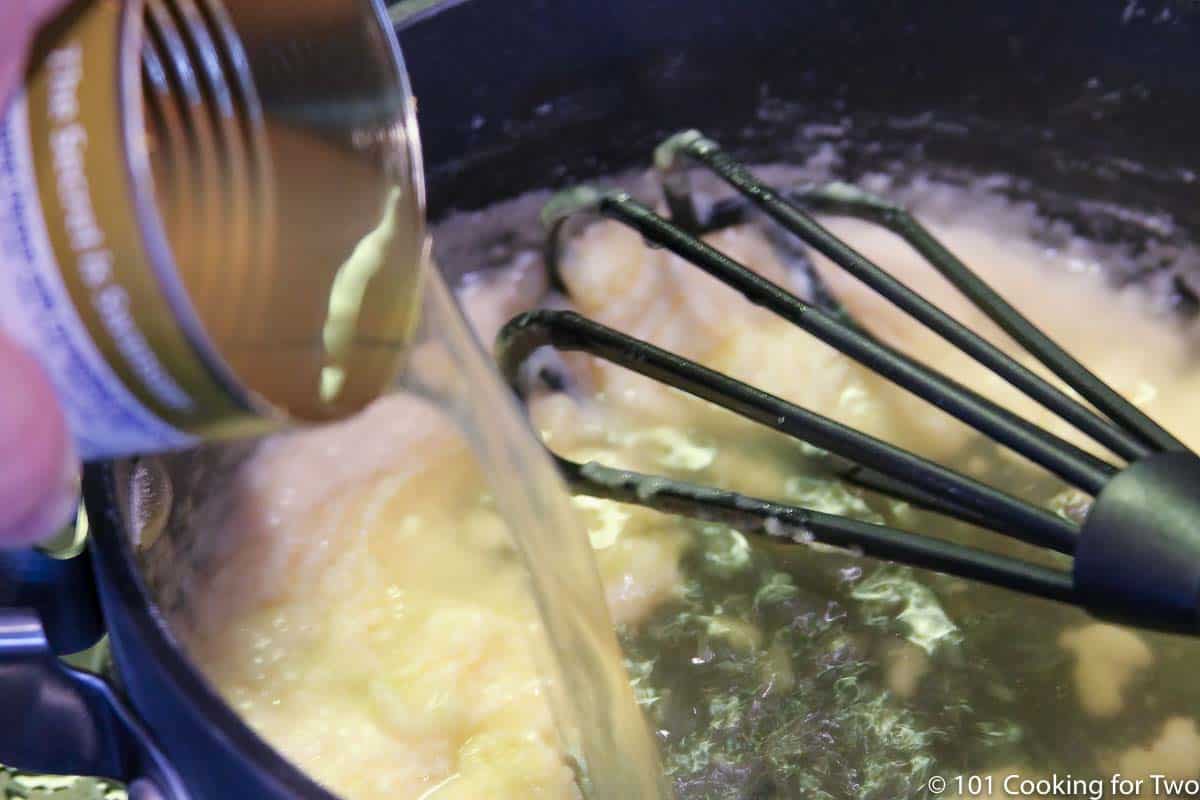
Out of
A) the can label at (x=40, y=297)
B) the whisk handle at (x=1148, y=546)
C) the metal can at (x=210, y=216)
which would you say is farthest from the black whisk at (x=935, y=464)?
the can label at (x=40, y=297)

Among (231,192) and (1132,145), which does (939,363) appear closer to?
(1132,145)

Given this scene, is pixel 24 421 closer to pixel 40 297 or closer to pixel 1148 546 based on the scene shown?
pixel 40 297

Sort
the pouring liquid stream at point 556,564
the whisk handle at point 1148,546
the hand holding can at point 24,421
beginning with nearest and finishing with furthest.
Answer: the hand holding can at point 24,421
the whisk handle at point 1148,546
the pouring liquid stream at point 556,564

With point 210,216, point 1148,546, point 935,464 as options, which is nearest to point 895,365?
point 935,464

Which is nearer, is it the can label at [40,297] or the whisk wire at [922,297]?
the can label at [40,297]

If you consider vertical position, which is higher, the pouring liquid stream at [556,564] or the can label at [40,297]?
the can label at [40,297]

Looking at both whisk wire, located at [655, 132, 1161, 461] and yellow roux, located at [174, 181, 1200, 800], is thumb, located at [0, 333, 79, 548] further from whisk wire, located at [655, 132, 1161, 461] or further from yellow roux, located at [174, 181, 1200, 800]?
whisk wire, located at [655, 132, 1161, 461]

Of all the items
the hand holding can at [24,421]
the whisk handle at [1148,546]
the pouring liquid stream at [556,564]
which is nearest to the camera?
the hand holding can at [24,421]

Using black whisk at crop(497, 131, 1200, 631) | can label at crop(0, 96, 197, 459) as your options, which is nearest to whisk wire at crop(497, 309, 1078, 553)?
black whisk at crop(497, 131, 1200, 631)

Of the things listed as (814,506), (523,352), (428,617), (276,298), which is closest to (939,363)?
(814,506)

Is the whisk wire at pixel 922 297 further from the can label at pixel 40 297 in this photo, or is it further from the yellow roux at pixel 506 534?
the can label at pixel 40 297

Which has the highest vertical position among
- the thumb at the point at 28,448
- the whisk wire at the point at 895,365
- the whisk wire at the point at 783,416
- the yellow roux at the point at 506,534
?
the thumb at the point at 28,448
